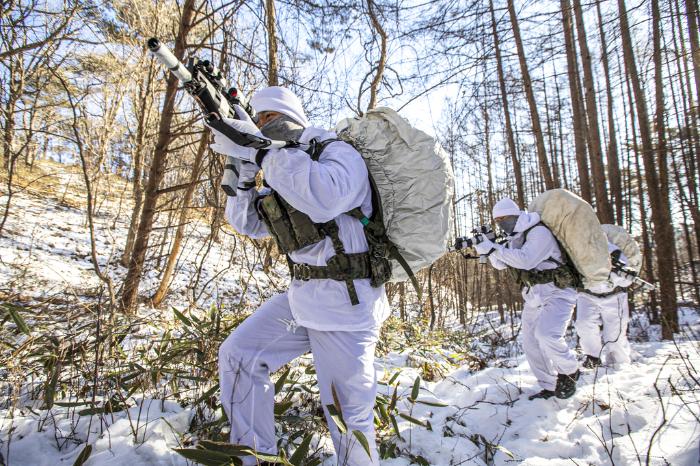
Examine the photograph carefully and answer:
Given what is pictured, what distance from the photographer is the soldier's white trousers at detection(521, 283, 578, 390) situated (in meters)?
3.89

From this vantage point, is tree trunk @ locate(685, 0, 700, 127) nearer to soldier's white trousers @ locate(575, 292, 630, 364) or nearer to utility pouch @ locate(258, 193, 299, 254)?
soldier's white trousers @ locate(575, 292, 630, 364)

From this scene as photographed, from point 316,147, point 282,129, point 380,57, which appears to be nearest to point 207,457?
point 316,147

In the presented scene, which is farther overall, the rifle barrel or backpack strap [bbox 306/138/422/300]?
backpack strap [bbox 306/138/422/300]

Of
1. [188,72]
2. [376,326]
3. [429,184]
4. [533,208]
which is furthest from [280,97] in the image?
[533,208]

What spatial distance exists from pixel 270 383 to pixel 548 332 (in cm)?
328

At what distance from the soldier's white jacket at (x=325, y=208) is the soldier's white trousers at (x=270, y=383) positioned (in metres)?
0.08

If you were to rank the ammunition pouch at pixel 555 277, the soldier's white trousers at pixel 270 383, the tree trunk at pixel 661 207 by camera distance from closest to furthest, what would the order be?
the soldier's white trousers at pixel 270 383
the ammunition pouch at pixel 555 277
the tree trunk at pixel 661 207

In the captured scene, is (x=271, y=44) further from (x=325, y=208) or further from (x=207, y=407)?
(x=207, y=407)

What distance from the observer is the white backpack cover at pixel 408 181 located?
6.87 feet

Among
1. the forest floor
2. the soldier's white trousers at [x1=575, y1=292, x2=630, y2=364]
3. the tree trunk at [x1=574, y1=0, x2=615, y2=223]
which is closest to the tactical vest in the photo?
the forest floor

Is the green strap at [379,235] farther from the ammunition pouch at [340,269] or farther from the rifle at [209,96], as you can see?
the rifle at [209,96]

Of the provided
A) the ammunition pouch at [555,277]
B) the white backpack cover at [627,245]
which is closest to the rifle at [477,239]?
the ammunition pouch at [555,277]

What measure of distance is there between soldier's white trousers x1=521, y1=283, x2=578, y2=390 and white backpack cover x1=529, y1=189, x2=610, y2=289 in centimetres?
34

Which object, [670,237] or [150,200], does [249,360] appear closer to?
[150,200]
